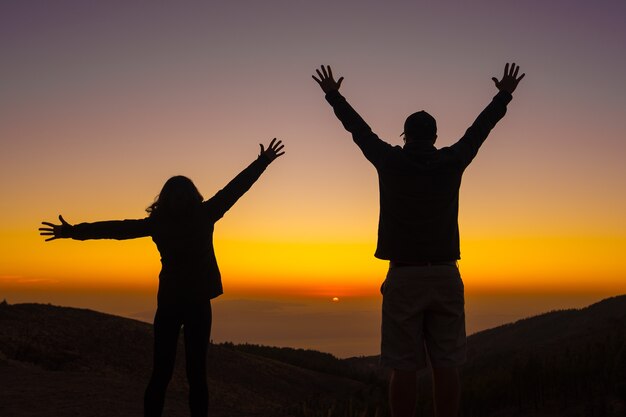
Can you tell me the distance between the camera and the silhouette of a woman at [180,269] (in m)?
5.29

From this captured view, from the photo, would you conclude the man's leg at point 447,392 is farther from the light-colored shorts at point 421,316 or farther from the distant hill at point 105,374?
the distant hill at point 105,374

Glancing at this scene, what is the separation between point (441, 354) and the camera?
4.50 meters

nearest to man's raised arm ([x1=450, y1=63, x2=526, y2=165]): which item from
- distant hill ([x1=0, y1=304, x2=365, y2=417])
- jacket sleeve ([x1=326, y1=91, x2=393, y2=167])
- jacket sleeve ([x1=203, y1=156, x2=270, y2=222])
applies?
jacket sleeve ([x1=326, y1=91, x2=393, y2=167])

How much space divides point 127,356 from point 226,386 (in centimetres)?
243

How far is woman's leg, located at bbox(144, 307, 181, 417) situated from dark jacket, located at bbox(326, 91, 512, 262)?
1810 mm

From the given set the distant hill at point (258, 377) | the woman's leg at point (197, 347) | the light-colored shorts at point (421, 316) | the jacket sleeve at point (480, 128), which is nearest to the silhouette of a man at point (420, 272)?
the light-colored shorts at point (421, 316)

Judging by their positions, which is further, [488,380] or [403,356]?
[488,380]

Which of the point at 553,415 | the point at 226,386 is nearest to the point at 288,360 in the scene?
the point at 226,386

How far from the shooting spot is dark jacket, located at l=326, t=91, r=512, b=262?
4.46m

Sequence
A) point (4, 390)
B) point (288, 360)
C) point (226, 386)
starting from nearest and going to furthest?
point (4, 390), point (226, 386), point (288, 360)

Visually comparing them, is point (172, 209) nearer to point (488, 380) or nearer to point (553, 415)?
point (553, 415)

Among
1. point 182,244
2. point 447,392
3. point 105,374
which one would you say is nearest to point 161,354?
point 182,244

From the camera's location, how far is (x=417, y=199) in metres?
4.48

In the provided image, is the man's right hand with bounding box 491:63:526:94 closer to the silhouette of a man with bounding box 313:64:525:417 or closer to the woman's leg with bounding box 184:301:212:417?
the silhouette of a man with bounding box 313:64:525:417
